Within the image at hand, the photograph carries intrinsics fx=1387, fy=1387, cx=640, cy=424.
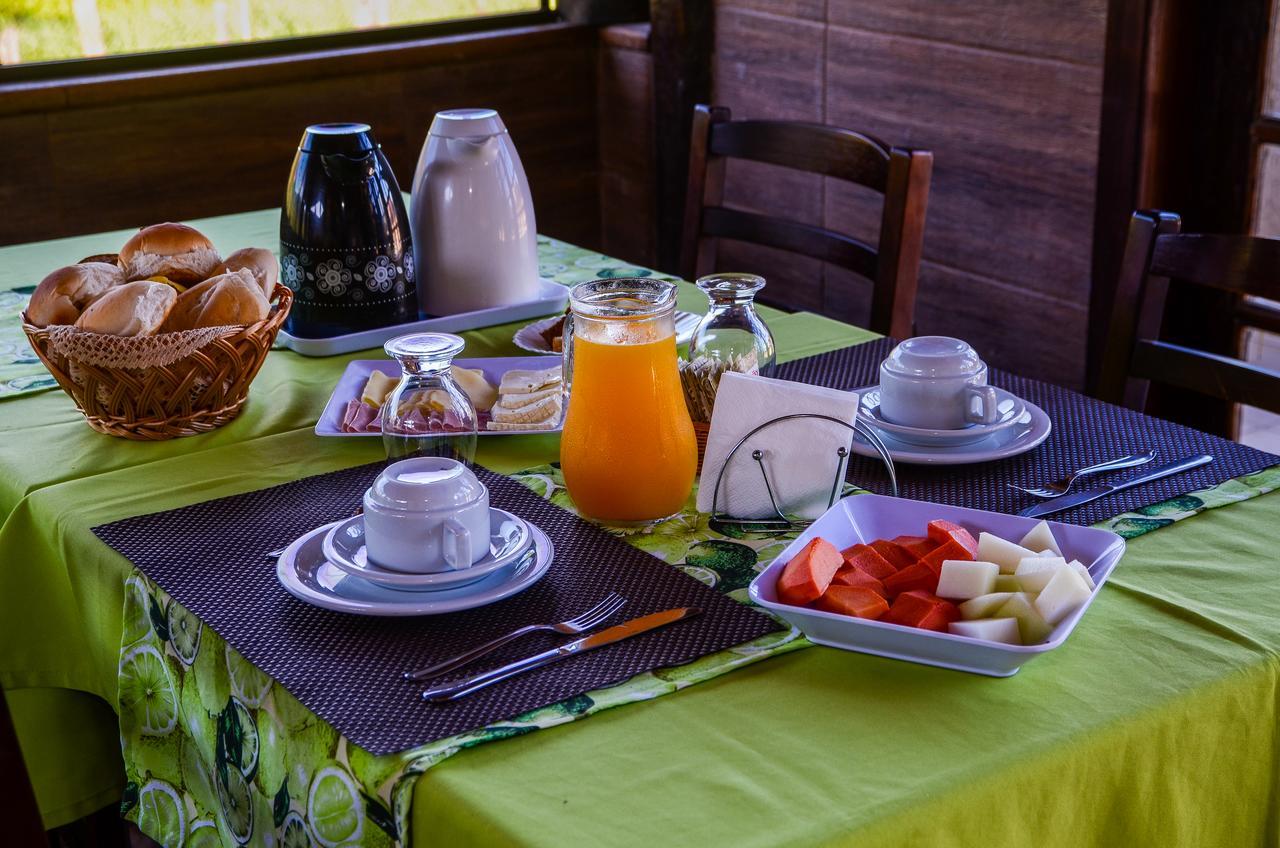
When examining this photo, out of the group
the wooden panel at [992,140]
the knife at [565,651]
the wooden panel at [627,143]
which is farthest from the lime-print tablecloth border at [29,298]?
the wooden panel at [627,143]

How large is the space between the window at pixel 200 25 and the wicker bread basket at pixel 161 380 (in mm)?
1900

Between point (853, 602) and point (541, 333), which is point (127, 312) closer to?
point (541, 333)

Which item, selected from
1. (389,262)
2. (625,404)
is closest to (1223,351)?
(389,262)

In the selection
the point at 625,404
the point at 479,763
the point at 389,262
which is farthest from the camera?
the point at 389,262

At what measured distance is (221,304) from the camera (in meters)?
1.20

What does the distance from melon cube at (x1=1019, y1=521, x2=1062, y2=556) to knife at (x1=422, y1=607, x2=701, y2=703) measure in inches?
8.4

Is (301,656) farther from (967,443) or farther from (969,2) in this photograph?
(969,2)

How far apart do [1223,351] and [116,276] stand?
1741 mm

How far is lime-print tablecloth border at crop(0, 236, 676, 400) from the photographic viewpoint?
137cm

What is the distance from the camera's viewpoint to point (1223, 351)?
2.27 metres

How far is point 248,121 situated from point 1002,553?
249 centimetres

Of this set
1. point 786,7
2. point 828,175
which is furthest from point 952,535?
point 786,7

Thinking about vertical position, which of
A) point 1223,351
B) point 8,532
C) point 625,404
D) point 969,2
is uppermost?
point 969,2

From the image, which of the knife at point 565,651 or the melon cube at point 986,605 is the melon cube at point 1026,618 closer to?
the melon cube at point 986,605
